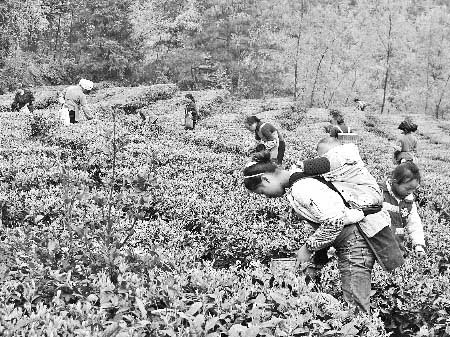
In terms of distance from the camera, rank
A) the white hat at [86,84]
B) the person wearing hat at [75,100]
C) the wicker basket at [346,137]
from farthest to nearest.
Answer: the person wearing hat at [75,100], the white hat at [86,84], the wicker basket at [346,137]

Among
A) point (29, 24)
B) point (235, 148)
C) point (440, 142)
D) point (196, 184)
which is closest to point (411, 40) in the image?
point (440, 142)

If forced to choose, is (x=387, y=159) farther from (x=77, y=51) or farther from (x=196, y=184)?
(x=77, y=51)

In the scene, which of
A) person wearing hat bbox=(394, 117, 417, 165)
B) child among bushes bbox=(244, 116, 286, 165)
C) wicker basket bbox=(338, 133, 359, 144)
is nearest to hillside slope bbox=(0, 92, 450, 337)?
person wearing hat bbox=(394, 117, 417, 165)

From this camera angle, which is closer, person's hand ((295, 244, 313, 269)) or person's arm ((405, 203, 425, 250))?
person's hand ((295, 244, 313, 269))

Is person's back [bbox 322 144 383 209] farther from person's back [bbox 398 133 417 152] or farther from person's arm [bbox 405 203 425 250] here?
person's back [bbox 398 133 417 152]

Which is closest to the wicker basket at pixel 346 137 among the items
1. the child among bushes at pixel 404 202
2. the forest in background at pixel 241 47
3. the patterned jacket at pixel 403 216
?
the child among bushes at pixel 404 202

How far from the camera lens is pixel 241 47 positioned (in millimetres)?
31344

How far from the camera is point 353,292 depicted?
11.1 feet

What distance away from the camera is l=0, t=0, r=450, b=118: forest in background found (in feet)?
99.0

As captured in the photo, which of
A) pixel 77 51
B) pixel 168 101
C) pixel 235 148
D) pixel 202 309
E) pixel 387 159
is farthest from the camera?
pixel 77 51

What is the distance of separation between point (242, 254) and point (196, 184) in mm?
1927

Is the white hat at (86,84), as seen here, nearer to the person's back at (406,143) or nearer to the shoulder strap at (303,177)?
the person's back at (406,143)

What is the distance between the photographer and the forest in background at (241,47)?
99.0ft

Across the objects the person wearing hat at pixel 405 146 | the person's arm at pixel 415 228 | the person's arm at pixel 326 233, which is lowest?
the person wearing hat at pixel 405 146
